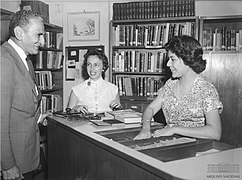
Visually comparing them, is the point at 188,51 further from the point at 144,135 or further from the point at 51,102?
the point at 51,102

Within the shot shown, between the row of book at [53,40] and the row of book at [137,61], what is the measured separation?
0.94 m

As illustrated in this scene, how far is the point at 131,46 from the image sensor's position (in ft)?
12.8

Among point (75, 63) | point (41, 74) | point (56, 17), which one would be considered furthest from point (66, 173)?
point (56, 17)

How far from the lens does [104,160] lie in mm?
1420

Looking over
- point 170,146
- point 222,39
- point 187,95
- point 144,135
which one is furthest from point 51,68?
point 170,146

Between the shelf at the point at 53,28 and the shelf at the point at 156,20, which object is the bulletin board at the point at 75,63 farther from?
the shelf at the point at 156,20

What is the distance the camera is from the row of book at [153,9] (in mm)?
3645

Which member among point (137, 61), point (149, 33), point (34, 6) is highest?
point (34, 6)

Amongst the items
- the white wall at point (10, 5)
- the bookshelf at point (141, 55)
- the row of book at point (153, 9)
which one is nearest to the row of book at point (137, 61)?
the bookshelf at point (141, 55)

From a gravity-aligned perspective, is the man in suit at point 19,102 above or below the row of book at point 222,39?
below

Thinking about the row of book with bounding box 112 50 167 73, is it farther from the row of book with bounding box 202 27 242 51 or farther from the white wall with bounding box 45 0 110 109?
the row of book with bounding box 202 27 242 51

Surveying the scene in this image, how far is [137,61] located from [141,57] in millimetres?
83

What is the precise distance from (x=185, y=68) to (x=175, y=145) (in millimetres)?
767

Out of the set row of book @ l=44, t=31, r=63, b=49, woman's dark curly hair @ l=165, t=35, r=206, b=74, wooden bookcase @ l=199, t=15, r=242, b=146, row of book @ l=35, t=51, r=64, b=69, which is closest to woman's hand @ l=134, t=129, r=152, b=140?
woman's dark curly hair @ l=165, t=35, r=206, b=74
